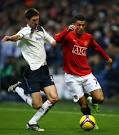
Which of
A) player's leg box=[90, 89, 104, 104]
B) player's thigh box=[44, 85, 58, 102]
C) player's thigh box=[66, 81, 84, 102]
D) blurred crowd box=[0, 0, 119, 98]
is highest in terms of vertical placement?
player's thigh box=[44, 85, 58, 102]

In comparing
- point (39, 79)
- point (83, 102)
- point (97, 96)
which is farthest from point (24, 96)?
point (97, 96)

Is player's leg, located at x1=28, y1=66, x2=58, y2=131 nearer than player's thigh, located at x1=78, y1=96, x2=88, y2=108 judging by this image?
Yes

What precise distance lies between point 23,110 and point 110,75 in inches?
185

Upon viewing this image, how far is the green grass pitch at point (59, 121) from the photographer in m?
15.1

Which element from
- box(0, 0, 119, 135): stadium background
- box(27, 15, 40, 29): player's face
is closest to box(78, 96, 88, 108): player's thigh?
box(0, 0, 119, 135): stadium background

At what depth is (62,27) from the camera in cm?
2859

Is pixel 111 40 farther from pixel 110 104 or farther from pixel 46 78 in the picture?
pixel 46 78

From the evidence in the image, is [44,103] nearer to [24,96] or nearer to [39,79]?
[39,79]

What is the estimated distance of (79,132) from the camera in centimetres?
1498

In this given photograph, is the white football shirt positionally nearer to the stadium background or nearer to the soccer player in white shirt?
the soccer player in white shirt

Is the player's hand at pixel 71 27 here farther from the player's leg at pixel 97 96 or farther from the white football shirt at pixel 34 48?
the player's leg at pixel 97 96

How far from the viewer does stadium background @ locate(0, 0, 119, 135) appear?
19750 millimetres

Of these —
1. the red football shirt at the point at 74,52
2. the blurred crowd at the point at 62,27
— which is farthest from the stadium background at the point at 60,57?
the red football shirt at the point at 74,52

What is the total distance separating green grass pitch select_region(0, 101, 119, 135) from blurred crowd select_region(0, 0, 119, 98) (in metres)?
2.03
